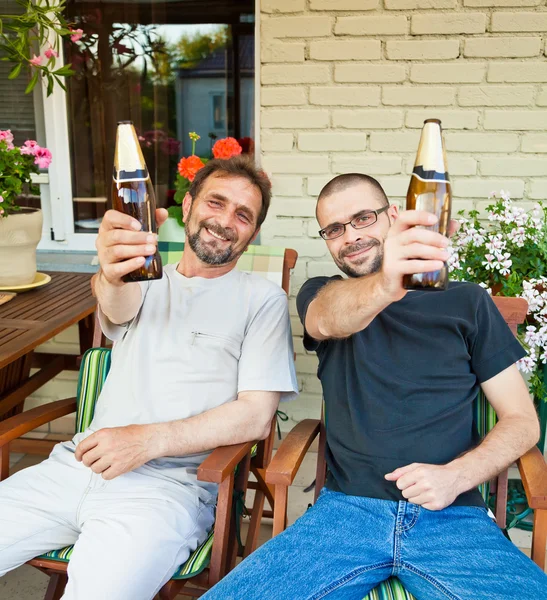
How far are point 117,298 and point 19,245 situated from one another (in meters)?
0.94

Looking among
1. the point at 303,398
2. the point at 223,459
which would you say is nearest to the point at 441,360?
the point at 223,459

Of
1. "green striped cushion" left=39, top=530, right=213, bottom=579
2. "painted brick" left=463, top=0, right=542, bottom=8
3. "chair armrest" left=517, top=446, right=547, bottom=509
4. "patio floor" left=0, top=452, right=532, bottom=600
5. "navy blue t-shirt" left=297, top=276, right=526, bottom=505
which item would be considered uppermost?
"painted brick" left=463, top=0, right=542, bottom=8

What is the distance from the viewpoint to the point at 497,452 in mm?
1646

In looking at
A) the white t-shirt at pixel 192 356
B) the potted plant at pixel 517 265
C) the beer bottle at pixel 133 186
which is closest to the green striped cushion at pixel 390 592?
the white t-shirt at pixel 192 356

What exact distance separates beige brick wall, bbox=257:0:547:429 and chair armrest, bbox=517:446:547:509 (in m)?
1.48

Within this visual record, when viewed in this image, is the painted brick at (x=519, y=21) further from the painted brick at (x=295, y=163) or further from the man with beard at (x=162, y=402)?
the man with beard at (x=162, y=402)

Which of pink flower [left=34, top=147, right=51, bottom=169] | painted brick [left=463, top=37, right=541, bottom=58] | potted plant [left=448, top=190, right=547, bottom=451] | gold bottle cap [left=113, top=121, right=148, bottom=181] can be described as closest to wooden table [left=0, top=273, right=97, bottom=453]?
pink flower [left=34, top=147, right=51, bottom=169]

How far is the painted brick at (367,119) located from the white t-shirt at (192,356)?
1.26 m

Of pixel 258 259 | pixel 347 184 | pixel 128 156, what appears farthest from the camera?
pixel 258 259

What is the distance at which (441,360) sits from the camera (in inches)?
67.5

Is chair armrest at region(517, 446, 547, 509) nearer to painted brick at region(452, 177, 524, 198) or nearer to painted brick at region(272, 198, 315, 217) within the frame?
painted brick at region(452, 177, 524, 198)

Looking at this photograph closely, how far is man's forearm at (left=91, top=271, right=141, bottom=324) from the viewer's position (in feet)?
5.71

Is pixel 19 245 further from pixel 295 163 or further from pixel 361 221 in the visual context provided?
pixel 361 221

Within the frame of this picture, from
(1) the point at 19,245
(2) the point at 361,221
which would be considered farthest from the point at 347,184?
(1) the point at 19,245
